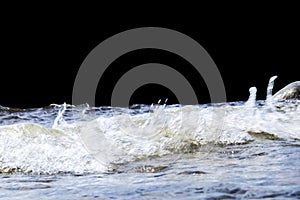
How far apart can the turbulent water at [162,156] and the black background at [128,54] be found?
13.6 feet

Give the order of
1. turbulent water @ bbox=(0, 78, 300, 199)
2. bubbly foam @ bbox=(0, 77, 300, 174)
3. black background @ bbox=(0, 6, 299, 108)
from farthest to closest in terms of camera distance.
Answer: black background @ bbox=(0, 6, 299, 108)
bubbly foam @ bbox=(0, 77, 300, 174)
turbulent water @ bbox=(0, 78, 300, 199)

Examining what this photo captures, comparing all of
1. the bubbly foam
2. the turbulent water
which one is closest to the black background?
the turbulent water

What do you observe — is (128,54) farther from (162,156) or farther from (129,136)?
(162,156)

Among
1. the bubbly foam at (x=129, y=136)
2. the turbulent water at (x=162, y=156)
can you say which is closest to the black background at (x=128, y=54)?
the turbulent water at (x=162, y=156)

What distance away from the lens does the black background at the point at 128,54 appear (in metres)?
10.2

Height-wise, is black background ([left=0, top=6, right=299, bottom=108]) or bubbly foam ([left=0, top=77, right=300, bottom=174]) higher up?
black background ([left=0, top=6, right=299, bottom=108])

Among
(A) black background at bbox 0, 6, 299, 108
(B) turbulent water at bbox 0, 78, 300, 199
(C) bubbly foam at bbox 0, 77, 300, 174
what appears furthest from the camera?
(A) black background at bbox 0, 6, 299, 108

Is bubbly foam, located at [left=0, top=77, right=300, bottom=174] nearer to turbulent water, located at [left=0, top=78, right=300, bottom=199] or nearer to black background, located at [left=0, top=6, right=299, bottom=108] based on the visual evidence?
turbulent water, located at [left=0, top=78, right=300, bottom=199]

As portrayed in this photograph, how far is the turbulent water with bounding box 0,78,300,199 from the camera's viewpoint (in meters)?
A: 2.92

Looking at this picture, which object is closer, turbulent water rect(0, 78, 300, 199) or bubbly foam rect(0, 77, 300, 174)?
turbulent water rect(0, 78, 300, 199)

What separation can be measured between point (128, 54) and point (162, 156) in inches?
259

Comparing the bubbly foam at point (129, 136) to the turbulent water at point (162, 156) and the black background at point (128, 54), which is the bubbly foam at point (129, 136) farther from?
the black background at point (128, 54)

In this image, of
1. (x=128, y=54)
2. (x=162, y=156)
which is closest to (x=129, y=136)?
(x=162, y=156)

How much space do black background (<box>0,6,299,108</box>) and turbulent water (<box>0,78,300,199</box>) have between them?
164 inches
